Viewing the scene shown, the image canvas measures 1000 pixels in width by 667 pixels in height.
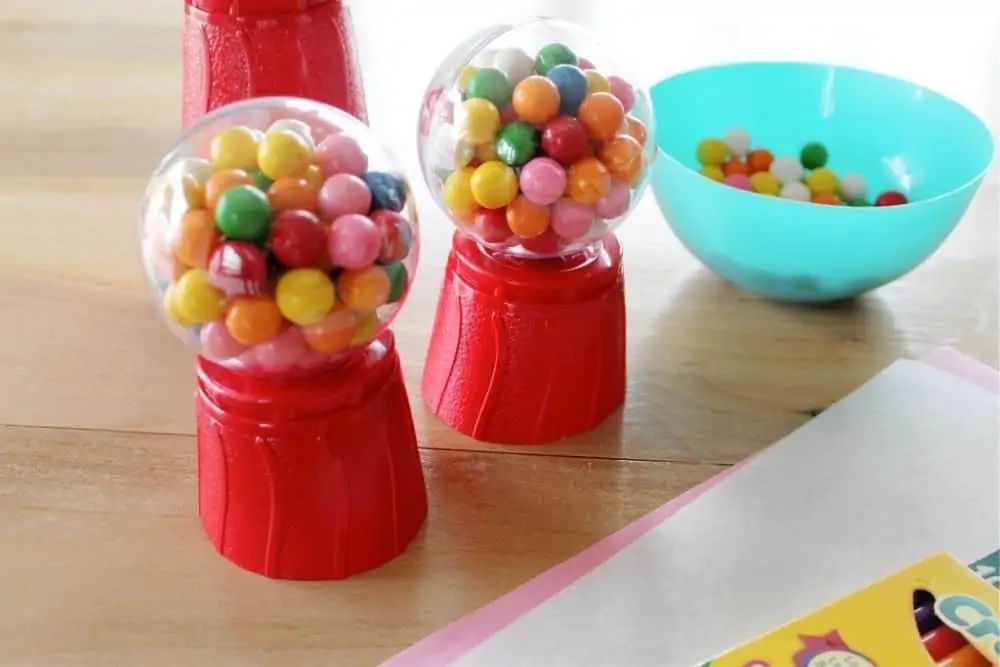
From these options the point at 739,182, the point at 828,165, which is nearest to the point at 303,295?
the point at 739,182

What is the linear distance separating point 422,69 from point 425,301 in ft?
1.17

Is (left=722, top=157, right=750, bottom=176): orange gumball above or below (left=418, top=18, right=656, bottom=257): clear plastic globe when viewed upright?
below

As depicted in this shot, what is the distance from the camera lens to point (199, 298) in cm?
48

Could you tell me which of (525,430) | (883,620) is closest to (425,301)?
(525,430)

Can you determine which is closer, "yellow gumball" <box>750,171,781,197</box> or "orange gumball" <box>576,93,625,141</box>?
"orange gumball" <box>576,93,625,141</box>

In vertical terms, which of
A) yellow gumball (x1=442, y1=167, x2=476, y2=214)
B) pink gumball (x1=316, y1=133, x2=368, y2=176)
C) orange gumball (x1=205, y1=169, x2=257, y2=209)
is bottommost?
yellow gumball (x1=442, y1=167, x2=476, y2=214)

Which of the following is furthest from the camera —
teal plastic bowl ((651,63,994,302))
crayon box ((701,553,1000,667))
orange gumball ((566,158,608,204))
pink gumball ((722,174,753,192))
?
pink gumball ((722,174,753,192))

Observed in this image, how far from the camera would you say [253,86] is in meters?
0.66

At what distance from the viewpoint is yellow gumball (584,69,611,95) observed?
0.58m

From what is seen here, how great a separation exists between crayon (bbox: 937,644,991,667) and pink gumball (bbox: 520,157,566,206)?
0.90 feet

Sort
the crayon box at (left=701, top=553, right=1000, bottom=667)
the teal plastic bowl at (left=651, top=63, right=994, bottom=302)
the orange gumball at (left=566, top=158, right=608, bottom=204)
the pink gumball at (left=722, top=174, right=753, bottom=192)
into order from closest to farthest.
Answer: the crayon box at (left=701, top=553, right=1000, bottom=667) < the orange gumball at (left=566, top=158, right=608, bottom=204) < the teal plastic bowl at (left=651, top=63, right=994, bottom=302) < the pink gumball at (left=722, top=174, right=753, bottom=192)

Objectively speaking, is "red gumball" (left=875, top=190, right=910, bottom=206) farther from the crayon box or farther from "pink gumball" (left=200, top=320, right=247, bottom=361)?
"pink gumball" (left=200, top=320, right=247, bottom=361)

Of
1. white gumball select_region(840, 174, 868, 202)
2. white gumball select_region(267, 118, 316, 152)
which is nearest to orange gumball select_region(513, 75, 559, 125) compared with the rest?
white gumball select_region(267, 118, 316, 152)

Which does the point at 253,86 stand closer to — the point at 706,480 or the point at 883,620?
the point at 706,480
